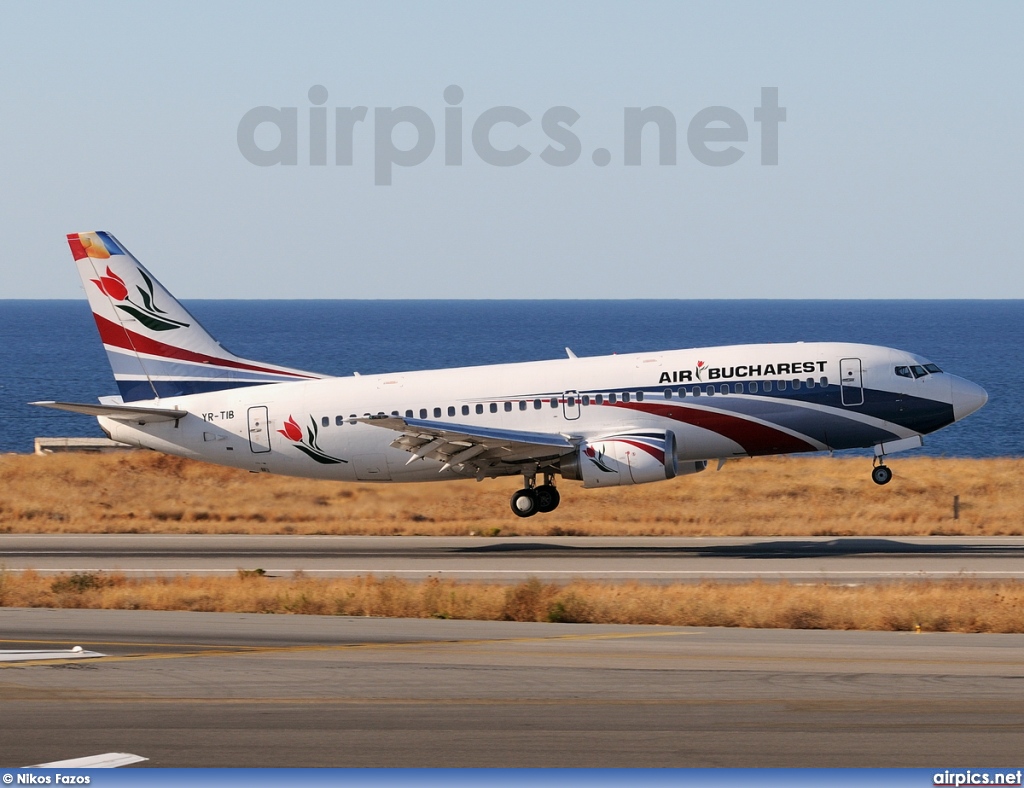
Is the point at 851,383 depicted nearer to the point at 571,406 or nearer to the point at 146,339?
the point at 571,406

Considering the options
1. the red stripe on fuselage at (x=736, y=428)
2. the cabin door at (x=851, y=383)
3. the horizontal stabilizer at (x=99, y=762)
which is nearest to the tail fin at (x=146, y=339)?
the red stripe on fuselage at (x=736, y=428)

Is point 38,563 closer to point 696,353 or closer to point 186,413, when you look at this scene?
point 186,413

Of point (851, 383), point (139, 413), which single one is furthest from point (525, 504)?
point (139, 413)

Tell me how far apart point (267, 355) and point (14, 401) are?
227ft

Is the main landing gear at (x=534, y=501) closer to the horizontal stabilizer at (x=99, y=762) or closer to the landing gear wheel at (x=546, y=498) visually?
the landing gear wheel at (x=546, y=498)

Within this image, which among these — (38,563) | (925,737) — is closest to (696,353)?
A: (38,563)

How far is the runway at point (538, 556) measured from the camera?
32000 mm

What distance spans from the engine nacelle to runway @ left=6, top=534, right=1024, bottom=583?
207 cm

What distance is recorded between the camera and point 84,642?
20.6 meters

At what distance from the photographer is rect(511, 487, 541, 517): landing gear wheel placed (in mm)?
38156

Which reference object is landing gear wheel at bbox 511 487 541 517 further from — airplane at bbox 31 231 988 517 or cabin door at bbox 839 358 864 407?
cabin door at bbox 839 358 864 407

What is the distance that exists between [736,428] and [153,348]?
17.8 metres

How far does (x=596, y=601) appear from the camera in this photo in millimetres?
24953

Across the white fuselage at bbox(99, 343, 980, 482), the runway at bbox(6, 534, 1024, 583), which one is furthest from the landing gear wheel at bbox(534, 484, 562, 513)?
the white fuselage at bbox(99, 343, 980, 482)
